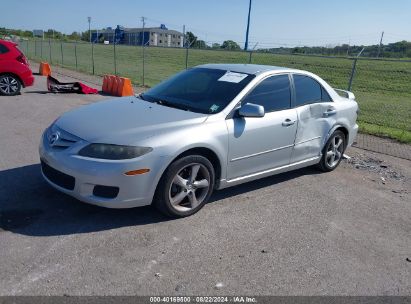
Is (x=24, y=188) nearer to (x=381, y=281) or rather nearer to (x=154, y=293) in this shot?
(x=154, y=293)

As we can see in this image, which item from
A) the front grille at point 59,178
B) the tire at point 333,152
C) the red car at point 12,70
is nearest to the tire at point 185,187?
the front grille at point 59,178

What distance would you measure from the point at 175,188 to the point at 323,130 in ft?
8.46

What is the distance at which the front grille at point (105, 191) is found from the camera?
371 cm

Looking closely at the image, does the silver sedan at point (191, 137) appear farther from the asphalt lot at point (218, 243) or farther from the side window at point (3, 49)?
the side window at point (3, 49)

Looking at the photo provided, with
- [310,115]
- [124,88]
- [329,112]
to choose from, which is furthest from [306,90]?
[124,88]

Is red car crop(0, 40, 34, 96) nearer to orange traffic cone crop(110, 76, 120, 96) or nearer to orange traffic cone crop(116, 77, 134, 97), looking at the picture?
orange traffic cone crop(110, 76, 120, 96)

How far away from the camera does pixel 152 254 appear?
3.46 meters

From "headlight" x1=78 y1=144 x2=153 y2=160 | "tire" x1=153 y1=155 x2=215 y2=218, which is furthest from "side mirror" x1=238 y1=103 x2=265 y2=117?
"headlight" x1=78 y1=144 x2=153 y2=160

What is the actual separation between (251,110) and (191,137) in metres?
0.80

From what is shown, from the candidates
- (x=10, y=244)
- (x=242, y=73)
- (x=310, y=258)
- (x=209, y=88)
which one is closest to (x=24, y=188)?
(x=10, y=244)

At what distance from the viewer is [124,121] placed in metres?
4.11

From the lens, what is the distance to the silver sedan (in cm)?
373

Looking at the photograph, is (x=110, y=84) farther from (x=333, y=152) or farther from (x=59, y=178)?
(x=59, y=178)

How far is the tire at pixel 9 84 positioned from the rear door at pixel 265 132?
29.8 feet
